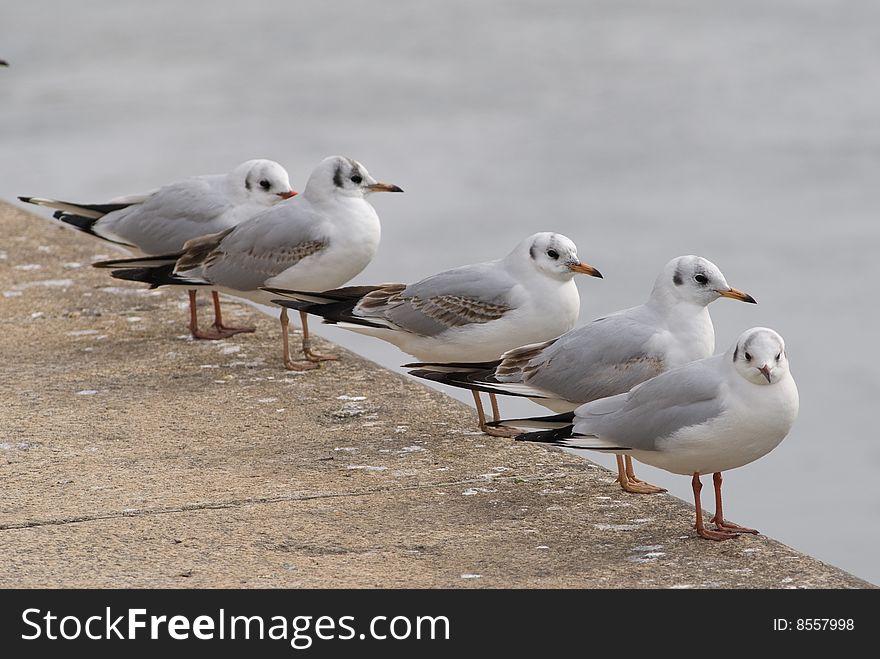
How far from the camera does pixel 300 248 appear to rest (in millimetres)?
6887

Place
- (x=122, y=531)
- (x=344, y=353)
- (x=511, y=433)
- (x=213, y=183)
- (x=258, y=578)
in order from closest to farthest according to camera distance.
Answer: (x=258, y=578) < (x=122, y=531) < (x=511, y=433) < (x=344, y=353) < (x=213, y=183)

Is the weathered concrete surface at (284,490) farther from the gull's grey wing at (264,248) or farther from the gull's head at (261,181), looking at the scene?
the gull's head at (261,181)

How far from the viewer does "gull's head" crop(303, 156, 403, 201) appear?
6.98 metres

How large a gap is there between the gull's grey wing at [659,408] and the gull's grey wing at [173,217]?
3.05 m

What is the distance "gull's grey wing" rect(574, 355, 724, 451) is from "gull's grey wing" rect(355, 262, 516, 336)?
1.12 meters

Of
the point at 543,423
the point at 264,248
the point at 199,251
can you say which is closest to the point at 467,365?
the point at 543,423

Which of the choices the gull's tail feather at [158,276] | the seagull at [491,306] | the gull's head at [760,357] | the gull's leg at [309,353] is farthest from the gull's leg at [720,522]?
the gull's tail feather at [158,276]

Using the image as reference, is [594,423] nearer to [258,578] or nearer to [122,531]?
[258,578]

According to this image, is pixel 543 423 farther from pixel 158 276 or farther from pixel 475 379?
pixel 158 276

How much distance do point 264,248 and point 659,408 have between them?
8.80 ft
